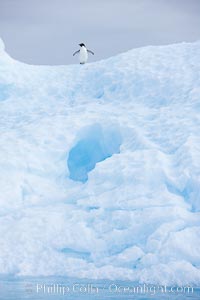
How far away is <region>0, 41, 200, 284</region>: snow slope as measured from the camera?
438 inches

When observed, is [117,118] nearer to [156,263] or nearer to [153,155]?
[153,155]

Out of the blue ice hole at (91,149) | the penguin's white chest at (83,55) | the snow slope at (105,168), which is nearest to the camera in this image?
the snow slope at (105,168)

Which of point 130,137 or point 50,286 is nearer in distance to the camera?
point 50,286

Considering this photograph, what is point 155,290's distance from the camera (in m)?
9.73

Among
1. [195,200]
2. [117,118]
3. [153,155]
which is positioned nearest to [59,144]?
[117,118]

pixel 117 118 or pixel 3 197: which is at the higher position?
pixel 117 118

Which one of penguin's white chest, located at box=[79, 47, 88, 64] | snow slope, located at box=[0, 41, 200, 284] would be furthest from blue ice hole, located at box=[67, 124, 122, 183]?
penguin's white chest, located at box=[79, 47, 88, 64]

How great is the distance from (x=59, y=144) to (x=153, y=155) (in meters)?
2.22

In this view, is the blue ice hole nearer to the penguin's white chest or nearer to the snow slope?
the snow slope

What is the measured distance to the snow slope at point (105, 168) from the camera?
11.1m

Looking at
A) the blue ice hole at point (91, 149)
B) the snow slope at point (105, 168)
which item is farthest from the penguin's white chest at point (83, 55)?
the blue ice hole at point (91, 149)

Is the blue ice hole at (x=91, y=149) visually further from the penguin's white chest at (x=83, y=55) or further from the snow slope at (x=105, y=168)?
the penguin's white chest at (x=83, y=55)

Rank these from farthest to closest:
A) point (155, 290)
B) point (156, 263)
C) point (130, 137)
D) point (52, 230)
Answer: point (130, 137), point (52, 230), point (156, 263), point (155, 290)

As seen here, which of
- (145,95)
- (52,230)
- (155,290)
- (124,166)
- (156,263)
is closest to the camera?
(155,290)
